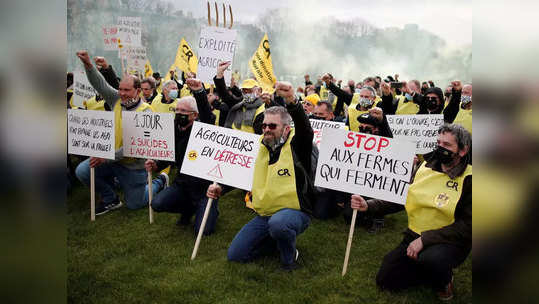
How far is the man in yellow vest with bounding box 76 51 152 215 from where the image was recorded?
618cm

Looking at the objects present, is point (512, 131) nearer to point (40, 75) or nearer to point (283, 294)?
point (40, 75)

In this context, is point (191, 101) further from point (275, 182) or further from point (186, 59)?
point (186, 59)

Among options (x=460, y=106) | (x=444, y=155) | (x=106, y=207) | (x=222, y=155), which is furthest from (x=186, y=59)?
(x=444, y=155)

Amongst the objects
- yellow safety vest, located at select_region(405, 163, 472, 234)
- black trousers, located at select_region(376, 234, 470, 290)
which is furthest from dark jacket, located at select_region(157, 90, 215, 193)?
yellow safety vest, located at select_region(405, 163, 472, 234)

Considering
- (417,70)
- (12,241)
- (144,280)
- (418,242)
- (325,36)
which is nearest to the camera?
(12,241)

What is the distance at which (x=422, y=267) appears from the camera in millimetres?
4035

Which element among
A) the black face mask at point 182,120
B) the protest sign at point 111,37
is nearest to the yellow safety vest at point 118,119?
the black face mask at point 182,120

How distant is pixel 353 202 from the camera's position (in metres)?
4.18

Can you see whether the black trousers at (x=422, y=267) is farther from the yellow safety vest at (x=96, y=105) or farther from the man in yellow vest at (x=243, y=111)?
the yellow safety vest at (x=96, y=105)

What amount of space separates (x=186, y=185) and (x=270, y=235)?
5.75ft

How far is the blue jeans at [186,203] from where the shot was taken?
547cm

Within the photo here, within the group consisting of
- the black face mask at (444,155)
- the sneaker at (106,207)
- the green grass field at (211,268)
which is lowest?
the green grass field at (211,268)

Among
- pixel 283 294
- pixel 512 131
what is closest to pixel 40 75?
pixel 512 131

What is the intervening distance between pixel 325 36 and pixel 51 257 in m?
36.0
